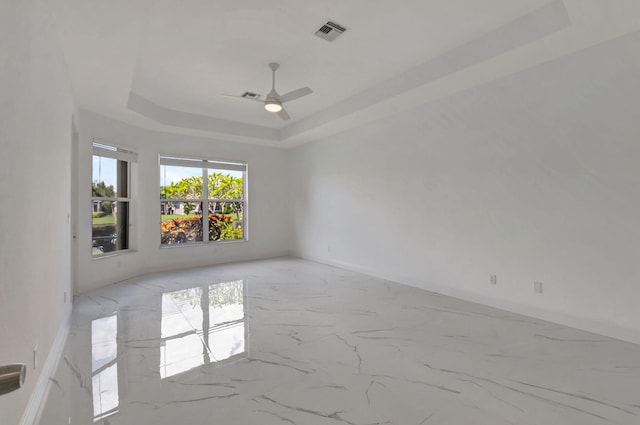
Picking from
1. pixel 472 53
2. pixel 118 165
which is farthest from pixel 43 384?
pixel 472 53

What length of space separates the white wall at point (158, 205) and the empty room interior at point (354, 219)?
45 millimetres

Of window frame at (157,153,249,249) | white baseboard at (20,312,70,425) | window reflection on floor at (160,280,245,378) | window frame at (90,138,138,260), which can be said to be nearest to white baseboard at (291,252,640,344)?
window reflection on floor at (160,280,245,378)

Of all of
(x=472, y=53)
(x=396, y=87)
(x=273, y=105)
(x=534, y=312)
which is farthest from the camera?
(x=396, y=87)

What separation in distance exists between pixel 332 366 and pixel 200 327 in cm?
146

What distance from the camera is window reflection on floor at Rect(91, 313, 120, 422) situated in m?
1.92

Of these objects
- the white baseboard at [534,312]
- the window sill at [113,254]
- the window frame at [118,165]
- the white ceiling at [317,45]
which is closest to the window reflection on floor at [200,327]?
the window sill at [113,254]

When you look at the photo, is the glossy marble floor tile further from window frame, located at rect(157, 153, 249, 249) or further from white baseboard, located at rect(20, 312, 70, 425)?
window frame, located at rect(157, 153, 249, 249)

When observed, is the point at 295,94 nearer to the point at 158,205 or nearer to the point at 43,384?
the point at 43,384

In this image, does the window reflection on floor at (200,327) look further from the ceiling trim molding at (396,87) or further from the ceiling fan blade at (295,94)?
the ceiling trim molding at (396,87)

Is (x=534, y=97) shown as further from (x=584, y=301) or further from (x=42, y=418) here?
(x=42, y=418)

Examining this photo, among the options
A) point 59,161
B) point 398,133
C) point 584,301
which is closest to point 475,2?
point 398,133

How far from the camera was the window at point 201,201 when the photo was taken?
587 centimetres

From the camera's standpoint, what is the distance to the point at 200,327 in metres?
3.12

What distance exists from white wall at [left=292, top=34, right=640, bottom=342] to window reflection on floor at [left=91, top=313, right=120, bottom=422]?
3595 millimetres
